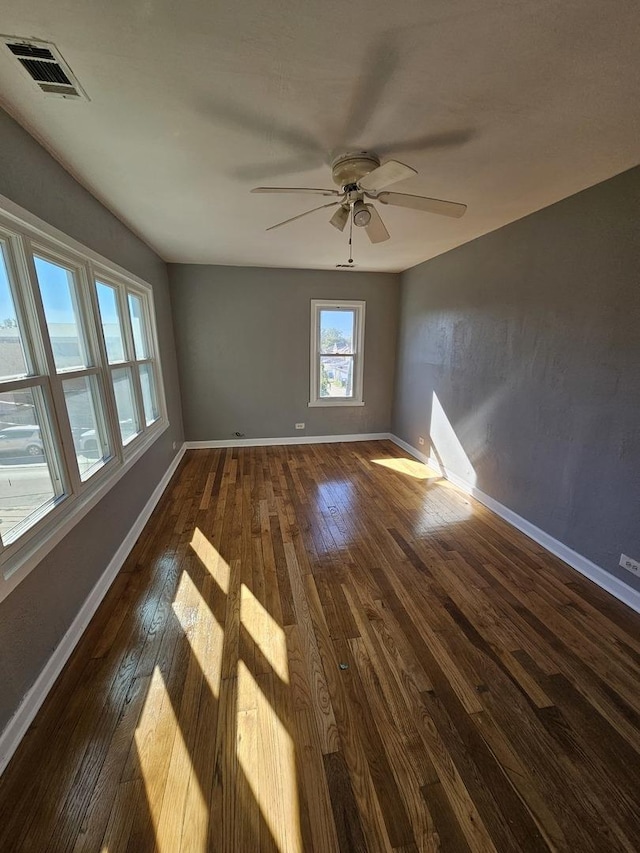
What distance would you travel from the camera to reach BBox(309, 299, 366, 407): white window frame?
485cm

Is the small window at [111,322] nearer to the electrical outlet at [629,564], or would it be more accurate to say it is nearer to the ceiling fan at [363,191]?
the ceiling fan at [363,191]

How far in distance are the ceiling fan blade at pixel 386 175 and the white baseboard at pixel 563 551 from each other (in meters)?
2.65

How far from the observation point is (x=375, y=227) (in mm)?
2119

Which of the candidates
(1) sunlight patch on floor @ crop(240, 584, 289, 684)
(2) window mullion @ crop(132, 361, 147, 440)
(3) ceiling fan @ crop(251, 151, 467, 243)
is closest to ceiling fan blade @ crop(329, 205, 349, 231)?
(3) ceiling fan @ crop(251, 151, 467, 243)

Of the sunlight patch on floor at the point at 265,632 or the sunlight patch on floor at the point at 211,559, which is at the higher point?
the sunlight patch on floor at the point at 265,632

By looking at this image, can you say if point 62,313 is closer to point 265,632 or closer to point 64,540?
point 64,540

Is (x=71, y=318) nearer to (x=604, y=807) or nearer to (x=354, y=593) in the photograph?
(x=354, y=593)

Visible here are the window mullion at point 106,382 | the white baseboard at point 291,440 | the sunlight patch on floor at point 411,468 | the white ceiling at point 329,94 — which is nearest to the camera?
the white ceiling at point 329,94

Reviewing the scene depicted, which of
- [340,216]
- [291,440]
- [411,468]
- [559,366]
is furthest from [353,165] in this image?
[291,440]

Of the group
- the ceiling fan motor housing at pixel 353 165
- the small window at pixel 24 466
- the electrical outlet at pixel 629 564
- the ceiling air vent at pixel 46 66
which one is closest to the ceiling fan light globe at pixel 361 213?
the ceiling fan motor housing at pixel 353 165

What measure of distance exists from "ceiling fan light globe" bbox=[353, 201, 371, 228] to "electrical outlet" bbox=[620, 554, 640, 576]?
8.55 ft

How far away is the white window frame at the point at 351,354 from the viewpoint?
15.9 feet

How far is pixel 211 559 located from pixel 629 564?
2737 mm

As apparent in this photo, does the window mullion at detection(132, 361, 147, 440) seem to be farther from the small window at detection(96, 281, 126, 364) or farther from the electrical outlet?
the electrical outlet
